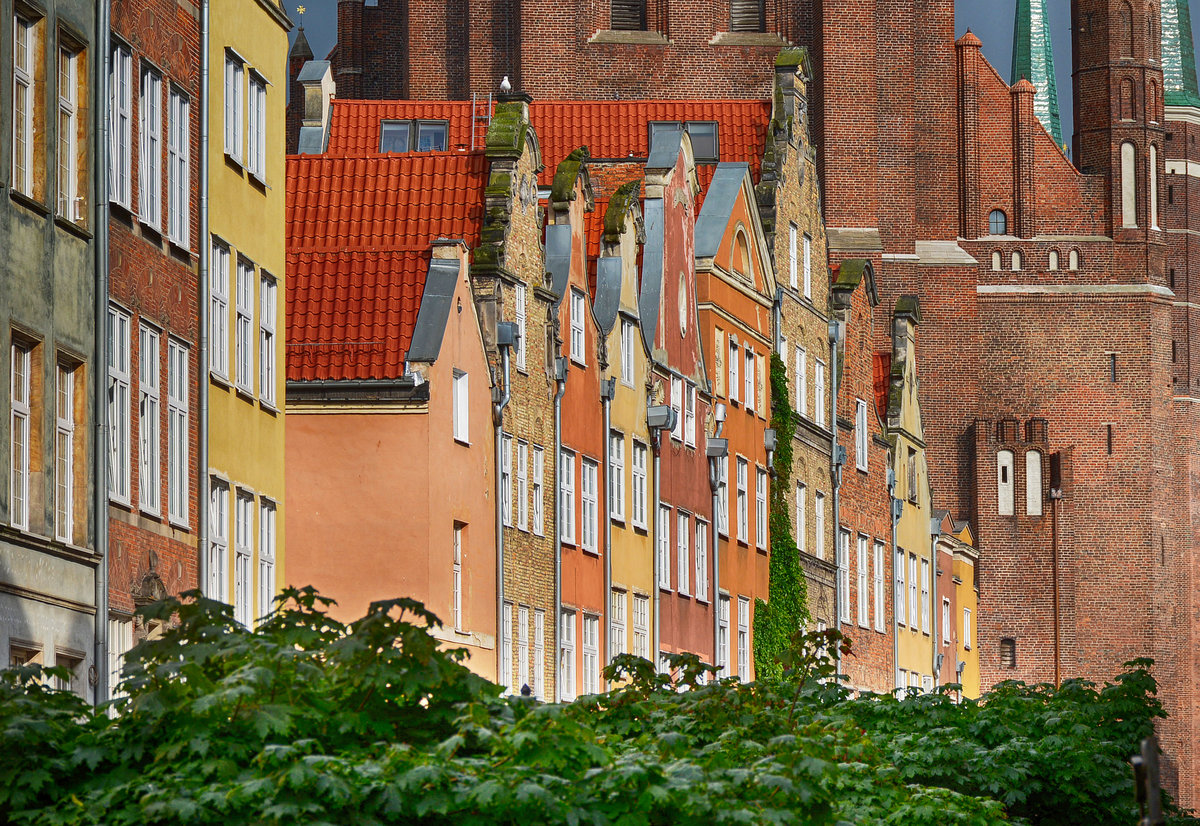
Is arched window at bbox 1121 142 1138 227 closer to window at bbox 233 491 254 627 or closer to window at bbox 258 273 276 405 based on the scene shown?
window at bbox 258 273 276 405

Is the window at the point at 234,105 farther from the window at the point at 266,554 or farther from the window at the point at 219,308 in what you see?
the window at the point at 266,554

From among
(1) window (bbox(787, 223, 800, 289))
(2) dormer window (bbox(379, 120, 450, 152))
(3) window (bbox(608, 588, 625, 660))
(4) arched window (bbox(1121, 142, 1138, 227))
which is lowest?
(3) window (bbox(608, 588, 625, 660))

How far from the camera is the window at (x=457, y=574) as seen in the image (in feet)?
111

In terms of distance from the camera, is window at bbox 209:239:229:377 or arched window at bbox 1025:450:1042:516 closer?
window at bbox 209:239:229:377

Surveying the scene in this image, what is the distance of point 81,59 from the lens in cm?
2433

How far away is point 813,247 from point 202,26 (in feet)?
96.5

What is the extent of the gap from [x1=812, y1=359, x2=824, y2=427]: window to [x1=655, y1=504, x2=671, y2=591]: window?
35.2 ft

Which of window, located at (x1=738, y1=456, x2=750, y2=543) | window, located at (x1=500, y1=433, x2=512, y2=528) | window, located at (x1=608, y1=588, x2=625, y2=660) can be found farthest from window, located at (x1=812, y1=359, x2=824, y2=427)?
window, located at (x1=500, y1=433, x2=512, y2=528)

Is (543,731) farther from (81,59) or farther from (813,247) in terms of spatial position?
(813,247)

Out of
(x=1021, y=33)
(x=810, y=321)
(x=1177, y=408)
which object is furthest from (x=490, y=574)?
(x=1021, y=33)

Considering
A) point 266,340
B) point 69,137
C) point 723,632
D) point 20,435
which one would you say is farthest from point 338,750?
point 723,632

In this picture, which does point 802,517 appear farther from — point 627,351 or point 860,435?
point 627,351

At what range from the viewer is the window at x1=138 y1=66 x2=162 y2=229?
2592cm

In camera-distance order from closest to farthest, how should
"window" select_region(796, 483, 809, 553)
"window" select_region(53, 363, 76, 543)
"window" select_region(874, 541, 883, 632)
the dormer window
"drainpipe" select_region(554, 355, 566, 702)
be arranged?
"window" select_region(53, 363, 76, 543)
"drainpipe" select_region(554, 355, 566, 702)
the dormer window
"window" select_region(796, 483, 809, 553)
"window" select_region(874, 541, 883, 632)
